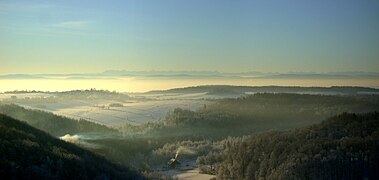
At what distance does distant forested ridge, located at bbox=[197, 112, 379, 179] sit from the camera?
5944 centimetres

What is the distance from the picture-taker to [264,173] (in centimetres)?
6594

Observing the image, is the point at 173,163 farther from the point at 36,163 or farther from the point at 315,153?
the point at 36,163

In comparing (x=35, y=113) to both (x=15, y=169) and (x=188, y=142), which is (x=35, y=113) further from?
(x=15, y=169)

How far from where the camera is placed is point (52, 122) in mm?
131750

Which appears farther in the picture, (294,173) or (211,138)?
(211,138)

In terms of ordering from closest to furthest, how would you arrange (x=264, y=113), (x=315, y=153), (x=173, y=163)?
(x=315, y=153) < (x=173, y=163) < (x=264, y=113)

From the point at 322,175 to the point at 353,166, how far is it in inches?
140

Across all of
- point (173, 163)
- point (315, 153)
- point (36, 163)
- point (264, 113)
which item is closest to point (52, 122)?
point (173, 163)

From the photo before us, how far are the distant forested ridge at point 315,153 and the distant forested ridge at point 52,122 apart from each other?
5979 cm

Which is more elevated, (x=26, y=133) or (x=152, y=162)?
(x=26, y=133)

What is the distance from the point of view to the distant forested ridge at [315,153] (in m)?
59.4

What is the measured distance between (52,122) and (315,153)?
274 ft

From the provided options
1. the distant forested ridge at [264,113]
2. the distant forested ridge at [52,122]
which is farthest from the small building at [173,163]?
the distant forested ridge at [264,113]

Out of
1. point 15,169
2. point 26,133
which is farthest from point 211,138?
point 15,169
